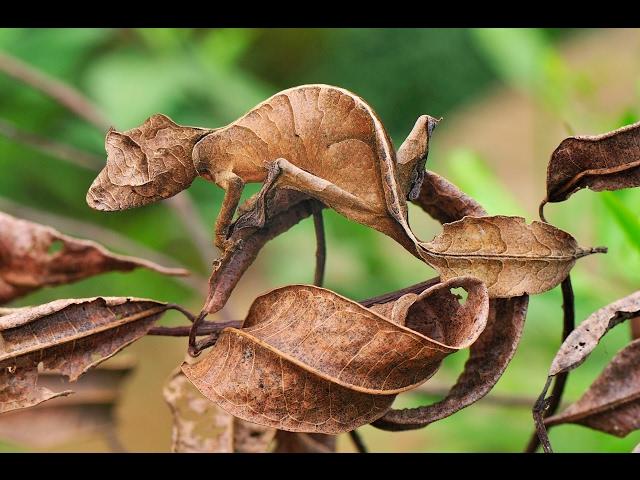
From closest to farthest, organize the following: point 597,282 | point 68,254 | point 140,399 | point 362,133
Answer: point 362,133 < point 68,254 < point 597,282 < point 140,399

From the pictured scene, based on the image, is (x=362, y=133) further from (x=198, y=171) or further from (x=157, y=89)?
(x=157, y=89)

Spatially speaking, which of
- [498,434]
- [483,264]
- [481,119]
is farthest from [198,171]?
[481,119]

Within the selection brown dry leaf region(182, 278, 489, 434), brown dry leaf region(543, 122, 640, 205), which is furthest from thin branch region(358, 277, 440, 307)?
brown dry leaf region(543, 122, 640, 205)

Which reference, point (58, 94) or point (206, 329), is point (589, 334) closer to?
point (206, 329)

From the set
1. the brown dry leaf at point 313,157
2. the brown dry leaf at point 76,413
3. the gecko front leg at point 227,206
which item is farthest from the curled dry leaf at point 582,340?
the brown dry leaf at point 76,413

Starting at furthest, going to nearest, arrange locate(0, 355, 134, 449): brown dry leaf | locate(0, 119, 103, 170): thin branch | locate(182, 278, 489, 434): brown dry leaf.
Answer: locate(0, 119, 103, 170): thin branch < locate(0, 355, 134, 449): brown dry leaf < locate(182, 278, 489, 434): brown dry leaf

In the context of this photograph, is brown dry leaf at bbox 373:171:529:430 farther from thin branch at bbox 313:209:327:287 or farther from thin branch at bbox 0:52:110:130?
thin branch at bbox 0:52:110:130
